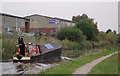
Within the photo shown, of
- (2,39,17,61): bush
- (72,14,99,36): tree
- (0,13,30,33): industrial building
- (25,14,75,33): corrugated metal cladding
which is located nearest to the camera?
(2,39,17,61): bush

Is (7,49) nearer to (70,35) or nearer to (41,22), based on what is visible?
(70,35)

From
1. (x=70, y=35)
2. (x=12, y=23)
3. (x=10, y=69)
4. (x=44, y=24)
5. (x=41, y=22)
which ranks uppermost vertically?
(x=41, y=22)

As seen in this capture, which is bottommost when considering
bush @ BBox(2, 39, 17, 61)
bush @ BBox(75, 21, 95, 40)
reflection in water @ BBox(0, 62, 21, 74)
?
reflection in water @ BBox(0, 62, 21, 74)

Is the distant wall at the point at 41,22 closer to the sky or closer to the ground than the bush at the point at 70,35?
closer to the sky

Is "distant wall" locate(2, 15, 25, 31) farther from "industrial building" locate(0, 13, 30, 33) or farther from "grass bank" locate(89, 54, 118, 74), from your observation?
"grass bank" locate(89, 54, 118, 74)

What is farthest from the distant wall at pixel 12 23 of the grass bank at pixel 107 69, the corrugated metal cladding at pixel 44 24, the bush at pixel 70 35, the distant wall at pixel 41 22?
the grass bank at pixel 107 69

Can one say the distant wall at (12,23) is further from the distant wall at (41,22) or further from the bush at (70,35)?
the distant wall at (41,22)

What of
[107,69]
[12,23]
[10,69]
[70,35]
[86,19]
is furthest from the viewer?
[86,19]

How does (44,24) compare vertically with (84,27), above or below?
above

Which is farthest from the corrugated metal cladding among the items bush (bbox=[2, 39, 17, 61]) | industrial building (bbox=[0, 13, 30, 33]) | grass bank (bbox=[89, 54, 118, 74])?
grass bank (bbox=[89, 54, 118, 74])

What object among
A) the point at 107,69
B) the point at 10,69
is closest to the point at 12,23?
the point at 10,69

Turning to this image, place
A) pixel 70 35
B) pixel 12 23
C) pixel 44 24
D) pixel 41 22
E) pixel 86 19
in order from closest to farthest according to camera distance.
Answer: pixel 70 35 < pixel 12 23 < pixel 44 24 < pixel 41 22 < pixel 86 19

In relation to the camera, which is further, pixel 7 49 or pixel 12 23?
pixel 12 23

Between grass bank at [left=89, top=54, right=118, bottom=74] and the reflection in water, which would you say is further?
the reflection in water
